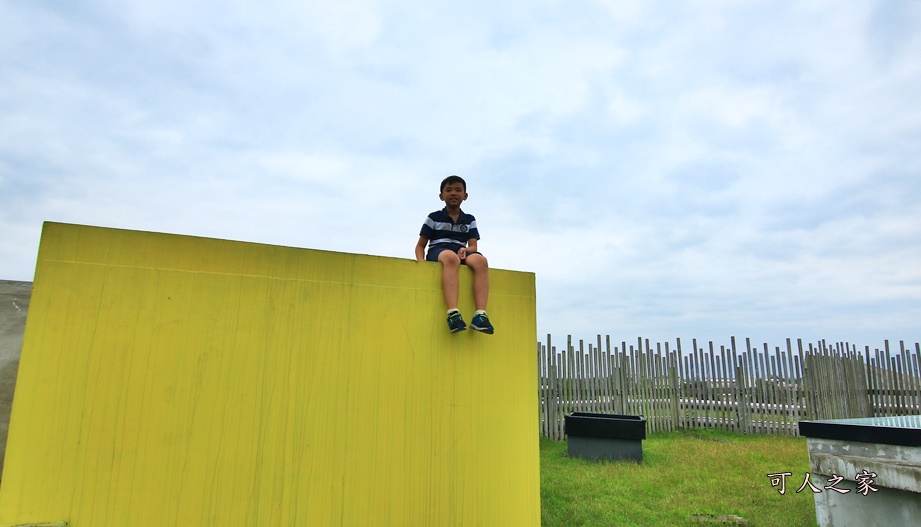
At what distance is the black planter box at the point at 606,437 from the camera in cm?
707

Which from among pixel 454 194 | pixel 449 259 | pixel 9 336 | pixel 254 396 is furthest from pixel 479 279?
pixel 9 336

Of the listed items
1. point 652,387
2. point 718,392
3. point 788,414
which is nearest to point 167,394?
point 652,387

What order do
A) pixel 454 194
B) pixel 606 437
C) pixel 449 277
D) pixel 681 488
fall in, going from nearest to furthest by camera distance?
pixel 449 277
pixel 454 194
pixel 681 488
pixel 606 437

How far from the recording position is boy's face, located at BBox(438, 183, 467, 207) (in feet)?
13.1

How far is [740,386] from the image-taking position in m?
10.2

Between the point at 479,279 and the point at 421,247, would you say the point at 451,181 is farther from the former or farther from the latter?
the point at 479,279

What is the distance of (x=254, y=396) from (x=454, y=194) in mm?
2134

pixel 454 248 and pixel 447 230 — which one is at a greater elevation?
pixel 447 230

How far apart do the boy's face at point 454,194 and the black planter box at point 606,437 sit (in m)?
4.84

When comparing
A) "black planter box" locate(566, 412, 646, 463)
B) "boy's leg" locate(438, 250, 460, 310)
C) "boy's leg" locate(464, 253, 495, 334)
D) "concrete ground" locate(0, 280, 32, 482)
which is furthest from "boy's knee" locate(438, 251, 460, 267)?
"black planter box" locate(566, 412, 646, 463)

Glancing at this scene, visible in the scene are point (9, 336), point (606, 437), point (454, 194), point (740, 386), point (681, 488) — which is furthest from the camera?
point (740, 386)

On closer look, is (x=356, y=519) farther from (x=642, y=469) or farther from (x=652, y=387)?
(x=652, y=387)

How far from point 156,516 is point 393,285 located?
1.77m

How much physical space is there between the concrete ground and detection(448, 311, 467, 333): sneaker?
9.93ft
